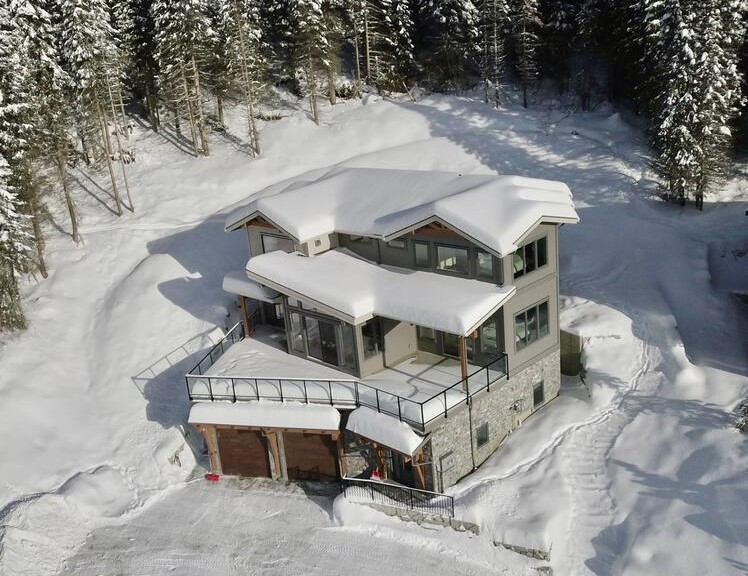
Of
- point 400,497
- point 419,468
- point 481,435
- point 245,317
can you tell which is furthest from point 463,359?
point 245,317

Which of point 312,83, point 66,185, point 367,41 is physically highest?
→ point 367,41

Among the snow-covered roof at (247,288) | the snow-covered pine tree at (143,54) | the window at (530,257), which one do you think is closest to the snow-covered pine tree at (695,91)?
the window at (530,257)

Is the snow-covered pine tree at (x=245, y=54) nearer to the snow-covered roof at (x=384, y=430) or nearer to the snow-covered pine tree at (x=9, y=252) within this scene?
the snow-covered pine tree at (x=9, y=252)

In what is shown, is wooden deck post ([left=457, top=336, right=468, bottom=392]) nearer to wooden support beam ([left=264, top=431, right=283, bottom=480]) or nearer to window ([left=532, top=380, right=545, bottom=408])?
window ([left=532, top=380, right=545, bottom=408])

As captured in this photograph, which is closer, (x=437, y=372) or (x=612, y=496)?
(x=612, y=496)

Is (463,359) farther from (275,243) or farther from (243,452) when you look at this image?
(275,243)

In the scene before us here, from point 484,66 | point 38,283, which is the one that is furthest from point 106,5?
point 484,66

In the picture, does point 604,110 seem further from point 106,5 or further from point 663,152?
point 106,5

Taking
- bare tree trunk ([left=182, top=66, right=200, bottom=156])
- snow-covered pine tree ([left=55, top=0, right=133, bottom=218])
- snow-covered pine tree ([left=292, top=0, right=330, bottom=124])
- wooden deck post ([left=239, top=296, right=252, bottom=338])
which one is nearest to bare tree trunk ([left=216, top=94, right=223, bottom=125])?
bare tree trunk ([left=182, top=66, right=200, bottom=156])
